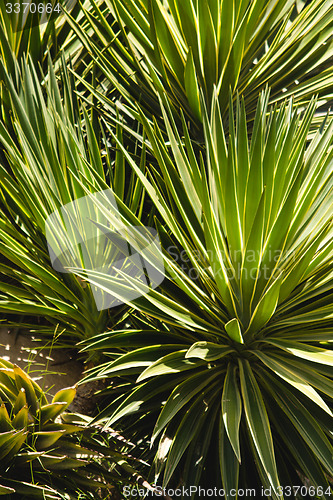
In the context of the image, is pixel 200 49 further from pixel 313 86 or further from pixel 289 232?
pixel 289 232

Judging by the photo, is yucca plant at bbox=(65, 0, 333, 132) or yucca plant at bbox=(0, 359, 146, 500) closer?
yucca plant at bbox=(0, 359, 146, 500)

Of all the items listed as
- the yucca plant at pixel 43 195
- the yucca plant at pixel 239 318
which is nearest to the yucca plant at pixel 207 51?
the yucca plant at pixel 43 195

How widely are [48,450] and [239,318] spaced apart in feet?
2.05

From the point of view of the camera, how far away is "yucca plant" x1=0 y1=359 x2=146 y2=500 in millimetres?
1179

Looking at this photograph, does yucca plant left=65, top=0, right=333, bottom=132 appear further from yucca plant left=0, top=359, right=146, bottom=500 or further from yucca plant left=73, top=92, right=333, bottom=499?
yucca plant left=0, top=359, right=146, bottom=500

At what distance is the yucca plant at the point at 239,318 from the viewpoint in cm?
112

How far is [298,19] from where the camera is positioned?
1872 millimetres

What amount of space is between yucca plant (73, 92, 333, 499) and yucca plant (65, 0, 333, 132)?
48cm

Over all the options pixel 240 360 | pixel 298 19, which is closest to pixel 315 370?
pixel 240 360

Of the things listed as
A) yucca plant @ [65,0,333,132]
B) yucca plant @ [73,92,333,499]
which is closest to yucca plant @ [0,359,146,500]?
yucca plant @ [73,92,333,499]

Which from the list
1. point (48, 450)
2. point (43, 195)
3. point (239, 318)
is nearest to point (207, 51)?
point (43, 195)

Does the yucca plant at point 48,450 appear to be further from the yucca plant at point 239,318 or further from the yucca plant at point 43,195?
the yucca plant at point 43,195

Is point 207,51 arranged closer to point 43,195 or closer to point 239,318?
point 43,195

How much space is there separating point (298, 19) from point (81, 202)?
3.85 feet
